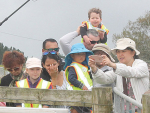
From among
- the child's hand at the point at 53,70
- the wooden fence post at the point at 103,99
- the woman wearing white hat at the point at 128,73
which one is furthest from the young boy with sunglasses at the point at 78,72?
the wooden fence post at the point at 103,99

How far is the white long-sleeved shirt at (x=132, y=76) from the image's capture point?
2.89 meters

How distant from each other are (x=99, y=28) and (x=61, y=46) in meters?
0.85

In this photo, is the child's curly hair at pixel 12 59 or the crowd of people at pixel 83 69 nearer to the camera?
the crowd of people at pixel 83 69

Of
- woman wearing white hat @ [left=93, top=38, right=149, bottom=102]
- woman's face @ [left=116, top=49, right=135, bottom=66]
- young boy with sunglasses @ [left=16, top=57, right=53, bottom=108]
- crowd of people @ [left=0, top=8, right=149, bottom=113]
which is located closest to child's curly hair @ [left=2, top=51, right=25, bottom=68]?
crowd of people @ [left=0, top=8, right=149, bottom=113]

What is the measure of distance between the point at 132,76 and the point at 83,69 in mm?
883

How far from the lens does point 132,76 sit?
2918 mm

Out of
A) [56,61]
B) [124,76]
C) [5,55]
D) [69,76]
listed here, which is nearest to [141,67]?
[124,76]

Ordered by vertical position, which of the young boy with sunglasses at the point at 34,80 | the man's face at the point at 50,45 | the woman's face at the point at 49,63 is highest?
the man's face at the point at 50,45

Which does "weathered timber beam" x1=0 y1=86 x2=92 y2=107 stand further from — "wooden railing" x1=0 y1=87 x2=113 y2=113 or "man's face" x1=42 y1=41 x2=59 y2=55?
"man's face" x1=42 y1=41 x2=59 y2=55

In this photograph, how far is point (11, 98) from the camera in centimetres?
246

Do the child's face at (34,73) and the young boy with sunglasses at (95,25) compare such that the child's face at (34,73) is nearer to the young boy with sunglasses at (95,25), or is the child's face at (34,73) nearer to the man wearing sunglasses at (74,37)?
the man wearing sunglasses at (74,37)

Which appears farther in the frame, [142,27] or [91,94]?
[142,27]

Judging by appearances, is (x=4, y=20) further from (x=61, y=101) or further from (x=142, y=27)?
(x=142, y=27)

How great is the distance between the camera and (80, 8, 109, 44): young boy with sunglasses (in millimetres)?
4316
